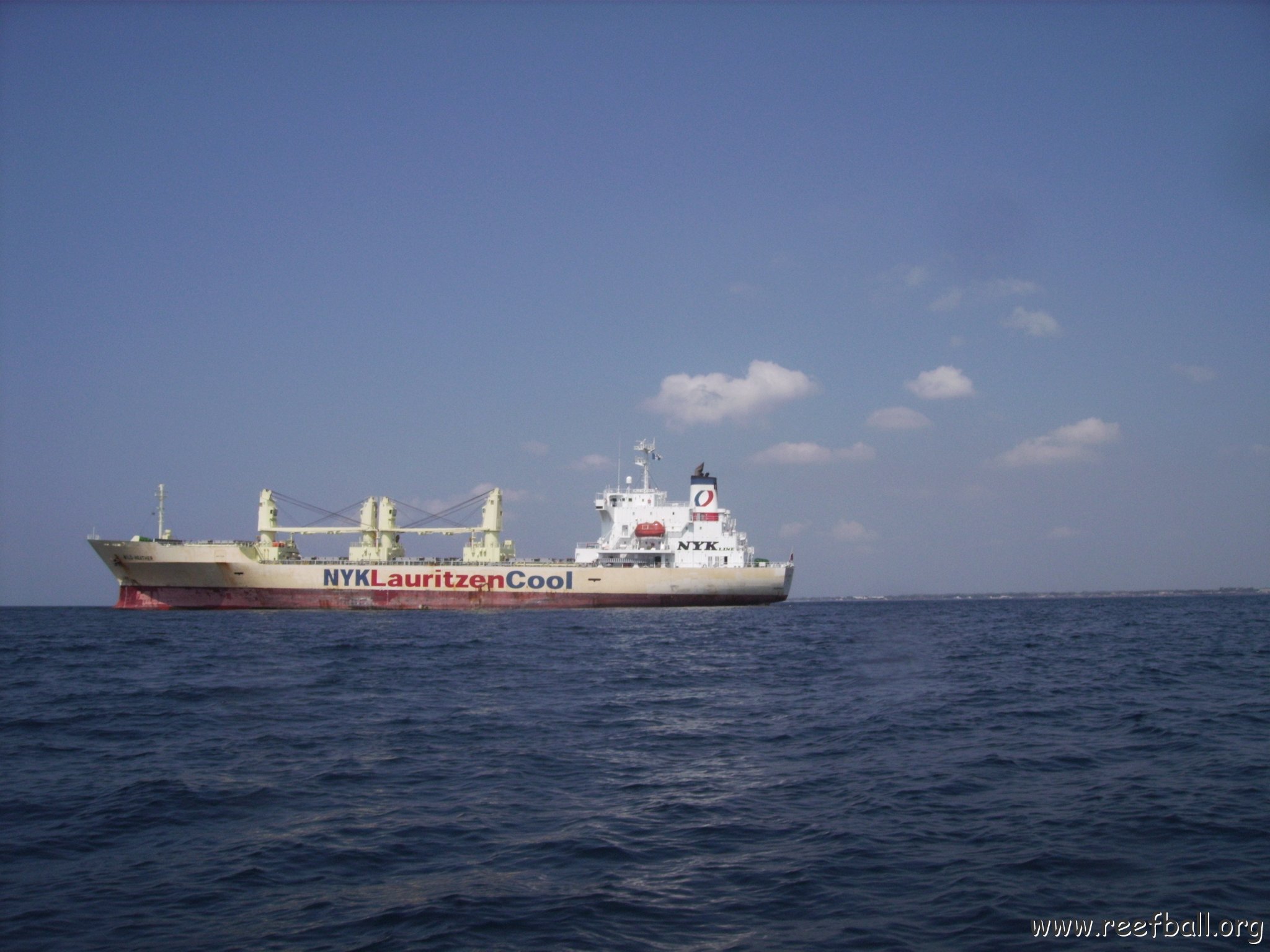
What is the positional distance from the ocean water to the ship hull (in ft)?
103

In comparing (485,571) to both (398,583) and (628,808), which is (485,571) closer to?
(398,583)

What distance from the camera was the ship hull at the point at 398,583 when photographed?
2132 inches

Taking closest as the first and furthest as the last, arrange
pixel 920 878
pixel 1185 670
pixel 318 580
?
1. pixel 920 878
2. pixel 1185 670
3. pixel 318 580

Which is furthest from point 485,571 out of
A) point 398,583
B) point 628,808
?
point 628,808

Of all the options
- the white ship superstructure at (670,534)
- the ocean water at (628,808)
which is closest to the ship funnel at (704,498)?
the white ship superstructure at (670,534)

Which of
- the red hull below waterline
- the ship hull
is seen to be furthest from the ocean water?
the red hull below waterline

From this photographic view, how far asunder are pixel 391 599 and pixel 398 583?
118 centimetres

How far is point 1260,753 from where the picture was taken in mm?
12703

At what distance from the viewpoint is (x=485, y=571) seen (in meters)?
55.8

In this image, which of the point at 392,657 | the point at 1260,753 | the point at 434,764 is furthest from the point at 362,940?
the point at 392,657

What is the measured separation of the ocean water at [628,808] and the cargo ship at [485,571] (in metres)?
31.7

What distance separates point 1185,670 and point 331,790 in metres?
23.2

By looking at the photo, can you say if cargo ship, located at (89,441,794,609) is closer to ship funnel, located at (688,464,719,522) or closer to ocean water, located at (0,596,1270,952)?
ship funnel, located at (688,464,719,522)

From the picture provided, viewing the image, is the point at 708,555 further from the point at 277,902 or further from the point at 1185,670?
the point at 277,902
